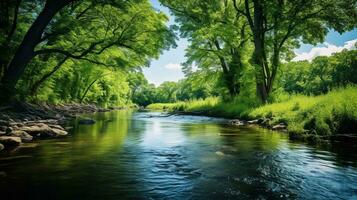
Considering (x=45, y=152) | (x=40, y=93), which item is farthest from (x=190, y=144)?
(x=40, y=93)

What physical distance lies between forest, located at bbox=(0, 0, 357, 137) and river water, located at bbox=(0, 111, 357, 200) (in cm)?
406

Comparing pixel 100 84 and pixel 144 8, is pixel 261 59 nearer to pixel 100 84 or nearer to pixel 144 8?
pixel 144 8

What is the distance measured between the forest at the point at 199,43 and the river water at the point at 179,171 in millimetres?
4060

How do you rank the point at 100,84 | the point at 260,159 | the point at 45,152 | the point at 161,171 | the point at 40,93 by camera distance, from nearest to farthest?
the point at 161,171, the point at 260,159, the point at 45,152, the point at 40,93, the point at 100,84

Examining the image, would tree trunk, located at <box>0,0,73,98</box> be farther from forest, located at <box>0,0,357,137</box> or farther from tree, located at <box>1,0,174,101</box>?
tree, located at <box>1,0,174,101</box>

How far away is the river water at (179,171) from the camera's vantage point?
5613mm

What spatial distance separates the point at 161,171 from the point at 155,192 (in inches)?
63.4

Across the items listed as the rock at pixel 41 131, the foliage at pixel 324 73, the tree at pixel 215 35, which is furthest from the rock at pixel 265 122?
the foliage at pixel 324 73

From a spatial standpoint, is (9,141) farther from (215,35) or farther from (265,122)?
(215,35)

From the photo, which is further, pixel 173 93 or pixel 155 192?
pixel 173 93

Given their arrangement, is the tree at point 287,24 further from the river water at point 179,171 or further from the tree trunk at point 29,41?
the tree trunk at point 29,41

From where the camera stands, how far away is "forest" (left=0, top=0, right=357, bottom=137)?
15.8m

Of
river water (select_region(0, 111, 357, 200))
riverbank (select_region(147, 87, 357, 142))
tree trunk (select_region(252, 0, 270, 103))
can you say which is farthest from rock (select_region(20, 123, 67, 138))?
tree trunk (select_region(252, 0, 270, 103))

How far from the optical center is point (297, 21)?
2245 centimetres
